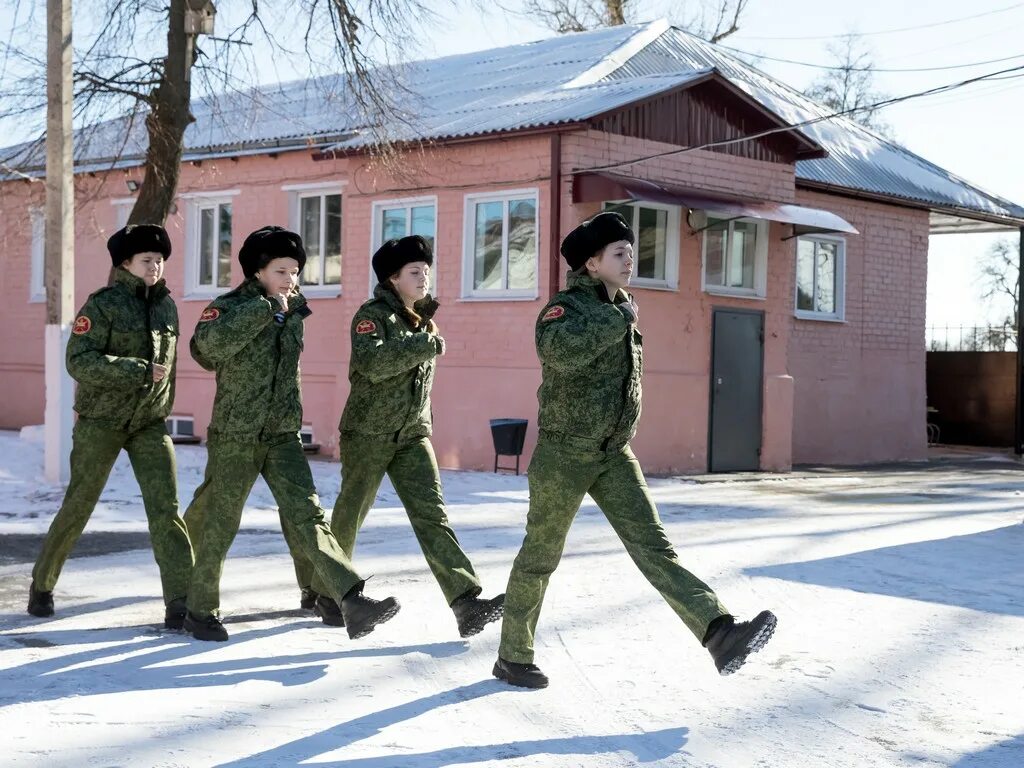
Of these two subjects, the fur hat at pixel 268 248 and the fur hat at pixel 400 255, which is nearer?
the fur hat at pixel 268 248

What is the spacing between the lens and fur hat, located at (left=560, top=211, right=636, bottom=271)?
5.18 meters

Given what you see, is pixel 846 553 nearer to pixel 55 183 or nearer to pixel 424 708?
pixel 424 708

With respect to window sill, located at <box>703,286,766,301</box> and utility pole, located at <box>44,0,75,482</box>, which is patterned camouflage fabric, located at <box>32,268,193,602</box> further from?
window sill, located at <box>703,286,766,301</box>

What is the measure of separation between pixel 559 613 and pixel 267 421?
187 centimetres

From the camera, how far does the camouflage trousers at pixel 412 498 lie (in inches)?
233

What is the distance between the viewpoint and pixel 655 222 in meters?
15.9

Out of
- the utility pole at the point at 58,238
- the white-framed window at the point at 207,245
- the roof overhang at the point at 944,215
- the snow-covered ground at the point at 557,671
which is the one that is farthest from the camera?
the roof overhang at the point at 944,215

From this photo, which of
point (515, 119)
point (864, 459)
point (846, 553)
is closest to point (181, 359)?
point (515, 119)

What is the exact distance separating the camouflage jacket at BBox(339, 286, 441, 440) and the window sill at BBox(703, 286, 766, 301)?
10.5m

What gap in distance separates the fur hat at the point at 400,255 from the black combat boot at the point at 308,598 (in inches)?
61.4

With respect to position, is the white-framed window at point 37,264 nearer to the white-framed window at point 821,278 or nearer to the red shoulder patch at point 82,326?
the white-framed window at point 821,278

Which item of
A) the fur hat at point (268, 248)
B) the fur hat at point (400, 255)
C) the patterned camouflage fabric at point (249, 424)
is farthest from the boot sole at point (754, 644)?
the fur hat at point (268, 248)

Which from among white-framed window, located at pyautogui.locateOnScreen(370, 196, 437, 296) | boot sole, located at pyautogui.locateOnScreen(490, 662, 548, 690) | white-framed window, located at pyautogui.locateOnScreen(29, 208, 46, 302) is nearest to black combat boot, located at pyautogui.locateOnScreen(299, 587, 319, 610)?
boot sole, located at pyautogui.locateOnScreen(490, 662, 548, 690)

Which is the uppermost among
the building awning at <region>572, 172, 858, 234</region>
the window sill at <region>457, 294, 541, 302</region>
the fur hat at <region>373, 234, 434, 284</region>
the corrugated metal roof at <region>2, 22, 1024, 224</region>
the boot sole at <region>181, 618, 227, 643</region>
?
the corrugated metal roof at <region>2, 22, 1024, 224</region>
